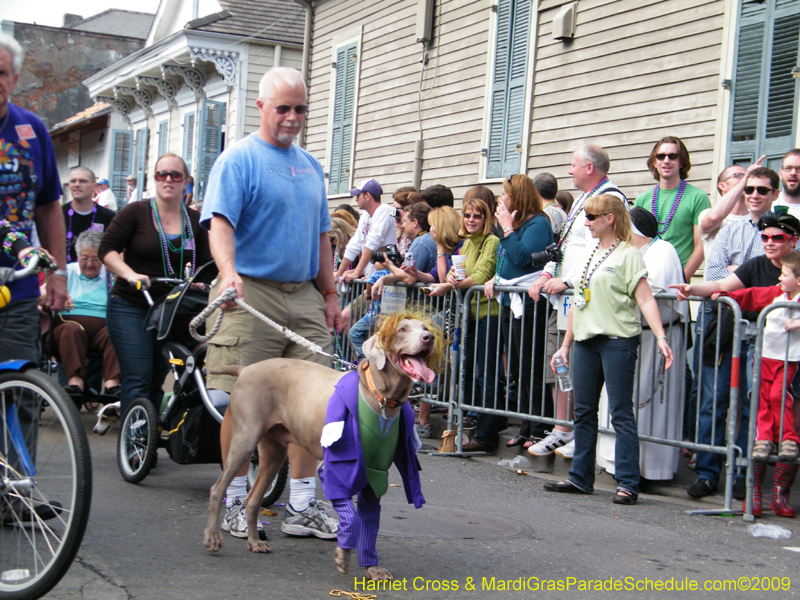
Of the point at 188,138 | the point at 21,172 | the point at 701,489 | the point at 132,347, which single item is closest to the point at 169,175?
the point at 132,347

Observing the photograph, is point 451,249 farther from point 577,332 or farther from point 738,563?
point 738,563

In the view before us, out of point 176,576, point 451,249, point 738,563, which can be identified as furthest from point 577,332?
point 176,576

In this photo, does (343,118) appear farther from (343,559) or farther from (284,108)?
(343,559)

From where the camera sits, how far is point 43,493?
3705 mm

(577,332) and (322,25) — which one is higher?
(322,25)

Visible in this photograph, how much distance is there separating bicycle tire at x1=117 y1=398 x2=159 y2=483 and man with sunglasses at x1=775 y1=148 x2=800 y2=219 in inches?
191

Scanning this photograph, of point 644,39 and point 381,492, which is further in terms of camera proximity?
point 644,39

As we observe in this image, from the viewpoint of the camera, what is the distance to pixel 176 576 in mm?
4027

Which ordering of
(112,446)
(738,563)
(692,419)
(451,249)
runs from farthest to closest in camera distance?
(451,249) → (112,446) → (692,419) → (738,563)

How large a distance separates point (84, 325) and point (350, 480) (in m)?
5.15

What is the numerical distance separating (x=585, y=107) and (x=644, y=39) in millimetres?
1174

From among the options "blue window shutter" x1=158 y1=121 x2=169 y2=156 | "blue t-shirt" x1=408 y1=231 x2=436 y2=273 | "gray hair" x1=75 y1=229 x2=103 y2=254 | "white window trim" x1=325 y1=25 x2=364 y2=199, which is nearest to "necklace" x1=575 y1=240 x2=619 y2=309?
"blue t-shirt" x1=408 y1=231 x2=436 y2=273

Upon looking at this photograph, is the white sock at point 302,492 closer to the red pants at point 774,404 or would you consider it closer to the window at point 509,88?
the red pants at point 774,404

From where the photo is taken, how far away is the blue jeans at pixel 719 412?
20.6 ft
